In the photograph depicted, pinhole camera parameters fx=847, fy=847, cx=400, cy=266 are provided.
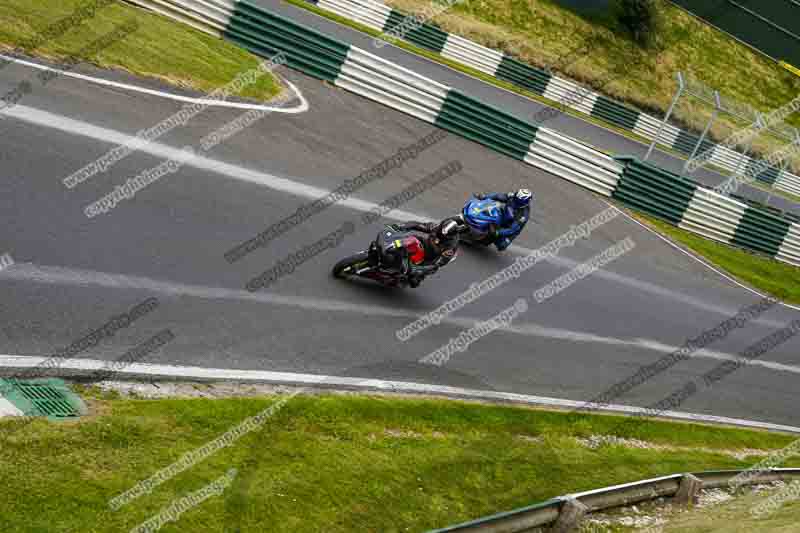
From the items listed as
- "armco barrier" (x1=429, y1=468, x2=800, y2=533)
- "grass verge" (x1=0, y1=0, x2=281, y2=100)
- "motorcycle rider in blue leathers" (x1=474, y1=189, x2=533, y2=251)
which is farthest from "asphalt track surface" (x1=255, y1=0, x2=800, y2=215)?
"armco barrier" (x1=429, y1=468, x2=800, y2=533)

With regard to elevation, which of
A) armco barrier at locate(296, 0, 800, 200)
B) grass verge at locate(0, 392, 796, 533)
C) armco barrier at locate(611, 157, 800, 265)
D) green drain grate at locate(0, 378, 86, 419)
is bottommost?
grass verge at locate(0, 392, 796, 533)

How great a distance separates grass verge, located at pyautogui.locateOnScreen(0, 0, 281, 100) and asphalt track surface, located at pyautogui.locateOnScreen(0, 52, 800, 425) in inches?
33.3

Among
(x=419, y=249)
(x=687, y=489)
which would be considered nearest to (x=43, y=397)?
(x=419, y=249)

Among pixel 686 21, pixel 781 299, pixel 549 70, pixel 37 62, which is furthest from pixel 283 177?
pixel 686 21

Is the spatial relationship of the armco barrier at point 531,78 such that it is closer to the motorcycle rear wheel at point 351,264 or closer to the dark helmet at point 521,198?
the dark helmet at point 521,198

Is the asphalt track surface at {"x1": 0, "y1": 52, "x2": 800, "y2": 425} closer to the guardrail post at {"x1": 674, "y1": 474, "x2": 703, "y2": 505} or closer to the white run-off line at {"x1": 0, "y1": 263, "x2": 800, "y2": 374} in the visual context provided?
the white run-off line at {"x1": 0, "y1": 263, "x2": 800, "y2": 374}

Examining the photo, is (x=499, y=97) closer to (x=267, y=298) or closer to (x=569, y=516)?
(x=267, y=298)

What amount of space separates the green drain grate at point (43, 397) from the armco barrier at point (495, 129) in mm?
13281

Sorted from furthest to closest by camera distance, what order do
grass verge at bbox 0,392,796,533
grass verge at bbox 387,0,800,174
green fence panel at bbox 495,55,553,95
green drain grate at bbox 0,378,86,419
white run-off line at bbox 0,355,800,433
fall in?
1. grass verge at bbox 387,0,800,174
2. green fence panel at bbox 495,55,553,95
3. white run-off line at bbox 0,355,800,433
4. green drain grate at bbox 0,378,86,419
5. grass verge at bbox 0,392,796,533

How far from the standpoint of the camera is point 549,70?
35.3 metres

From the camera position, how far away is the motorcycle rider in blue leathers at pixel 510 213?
16.5 meters

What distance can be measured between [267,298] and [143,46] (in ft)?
24.7

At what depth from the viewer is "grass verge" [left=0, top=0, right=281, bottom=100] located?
1413 centimetres

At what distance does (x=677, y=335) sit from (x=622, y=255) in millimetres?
3268
